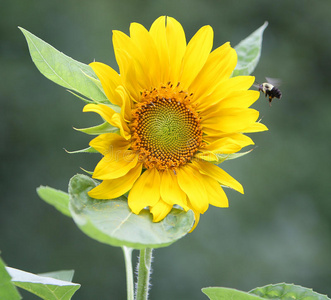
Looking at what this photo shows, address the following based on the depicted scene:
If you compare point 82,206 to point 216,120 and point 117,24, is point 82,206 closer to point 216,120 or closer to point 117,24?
point 216,120

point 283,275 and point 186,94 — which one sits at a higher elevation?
point 283,275

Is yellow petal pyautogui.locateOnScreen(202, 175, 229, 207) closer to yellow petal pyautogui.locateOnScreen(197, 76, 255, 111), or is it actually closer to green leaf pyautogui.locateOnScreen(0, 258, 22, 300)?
yellow petal pyautogui.locateOnScreen(197, 76, 255, 111)

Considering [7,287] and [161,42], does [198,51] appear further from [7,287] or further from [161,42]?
[7,287]

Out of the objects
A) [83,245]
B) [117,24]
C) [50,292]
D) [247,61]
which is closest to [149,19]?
[117,24]

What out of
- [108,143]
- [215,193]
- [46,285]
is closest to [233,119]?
[215,193]

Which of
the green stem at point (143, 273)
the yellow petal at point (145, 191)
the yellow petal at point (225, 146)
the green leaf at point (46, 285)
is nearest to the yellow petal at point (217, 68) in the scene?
the yellow petal at point (225, 146)
